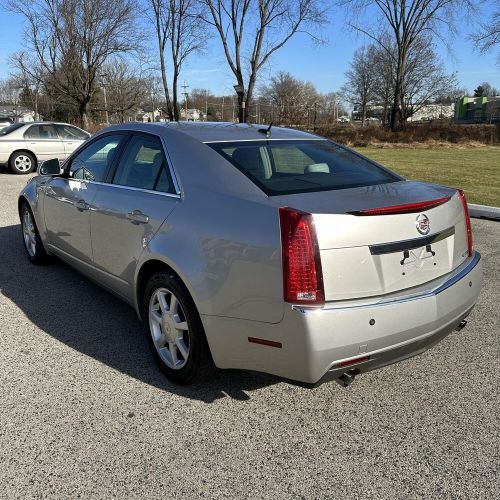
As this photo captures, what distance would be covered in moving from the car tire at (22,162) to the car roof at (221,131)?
1200cm

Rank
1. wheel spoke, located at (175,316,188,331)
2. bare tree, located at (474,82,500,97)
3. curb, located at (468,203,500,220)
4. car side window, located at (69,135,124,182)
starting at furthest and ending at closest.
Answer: bare tree, located at (474,82,500,97)
curb, located at (468,203,500,220)
car side window, located at (69,135,124,182)
wheel spoke, located at (175,316,188,331)

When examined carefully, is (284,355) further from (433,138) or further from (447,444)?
(433,138)

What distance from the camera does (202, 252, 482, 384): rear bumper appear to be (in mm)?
2330

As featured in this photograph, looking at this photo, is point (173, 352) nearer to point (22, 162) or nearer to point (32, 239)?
point (32, 239)

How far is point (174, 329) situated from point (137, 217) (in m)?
0.79

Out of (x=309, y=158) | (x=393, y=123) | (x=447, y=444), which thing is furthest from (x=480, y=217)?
(x=393, y=123)

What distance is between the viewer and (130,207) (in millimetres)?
3391

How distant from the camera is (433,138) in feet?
108

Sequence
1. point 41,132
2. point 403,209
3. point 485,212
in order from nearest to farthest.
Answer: point 403,209, point 485,212, point 41,132

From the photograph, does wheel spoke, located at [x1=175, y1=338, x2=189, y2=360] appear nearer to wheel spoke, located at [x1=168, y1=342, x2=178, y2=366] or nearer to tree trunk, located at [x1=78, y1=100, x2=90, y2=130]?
wheel spoke, located at [x1=168, y1=342, x2=178, y2=366]

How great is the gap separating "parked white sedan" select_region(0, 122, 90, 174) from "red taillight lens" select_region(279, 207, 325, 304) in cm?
1310

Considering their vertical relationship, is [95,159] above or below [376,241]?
above

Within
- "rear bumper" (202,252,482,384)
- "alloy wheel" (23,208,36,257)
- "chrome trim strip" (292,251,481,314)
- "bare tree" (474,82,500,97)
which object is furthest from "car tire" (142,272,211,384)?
"bare tree" (474,82,500,97)

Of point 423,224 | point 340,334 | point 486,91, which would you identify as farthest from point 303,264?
point 486,91
